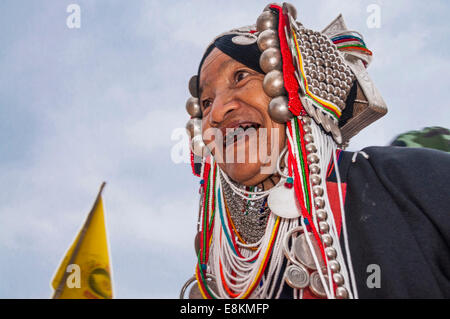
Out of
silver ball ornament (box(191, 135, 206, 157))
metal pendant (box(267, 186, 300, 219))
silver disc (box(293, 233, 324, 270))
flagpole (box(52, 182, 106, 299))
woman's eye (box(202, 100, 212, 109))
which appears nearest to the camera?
flagpole (box(52, 182, 106, 299))

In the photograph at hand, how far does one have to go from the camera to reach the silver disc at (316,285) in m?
1.96

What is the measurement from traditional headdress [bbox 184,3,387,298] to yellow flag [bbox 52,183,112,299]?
86 centimetres

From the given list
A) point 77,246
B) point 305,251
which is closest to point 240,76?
point 305,251

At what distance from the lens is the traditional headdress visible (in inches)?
81.6

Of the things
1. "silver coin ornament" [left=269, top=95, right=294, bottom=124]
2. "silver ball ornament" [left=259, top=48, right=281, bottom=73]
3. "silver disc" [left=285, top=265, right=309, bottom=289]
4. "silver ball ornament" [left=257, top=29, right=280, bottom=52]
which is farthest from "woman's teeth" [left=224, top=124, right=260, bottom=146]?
"silver disc" [left=285, top=265, right=309, bottom=289]

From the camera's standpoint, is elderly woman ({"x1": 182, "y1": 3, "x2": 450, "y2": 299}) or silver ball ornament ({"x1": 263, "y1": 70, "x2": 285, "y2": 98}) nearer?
elderly woman ({"x1": 182, "y1": 3, "x2": 450, "y2": 299})

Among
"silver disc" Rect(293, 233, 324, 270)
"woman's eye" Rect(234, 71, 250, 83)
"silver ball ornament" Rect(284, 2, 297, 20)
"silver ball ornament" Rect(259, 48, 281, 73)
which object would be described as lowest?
"silver disc" Rect(293, 233, 324, 270)

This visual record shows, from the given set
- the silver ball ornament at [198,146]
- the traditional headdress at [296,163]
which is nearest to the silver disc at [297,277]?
the traditional headdress at [296,163]

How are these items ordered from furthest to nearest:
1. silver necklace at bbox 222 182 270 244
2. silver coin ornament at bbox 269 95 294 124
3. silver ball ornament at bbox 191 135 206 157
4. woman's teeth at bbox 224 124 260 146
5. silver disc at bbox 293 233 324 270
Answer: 1. silver ball ornament at bbox 191 135 206 157
2. silver necklace at bbox 222 182 270 244
3. woman's teeth at bbox 224 124 260 146
4. silver coin ornament at bbox 269 95 294 124
5. silver disc at bbox 293 233 324 270

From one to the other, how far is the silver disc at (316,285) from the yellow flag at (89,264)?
0.89 meters

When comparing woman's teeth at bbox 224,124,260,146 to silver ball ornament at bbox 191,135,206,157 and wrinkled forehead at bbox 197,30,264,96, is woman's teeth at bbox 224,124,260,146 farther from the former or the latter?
silver ball ornament at bbox 191,135,206,157

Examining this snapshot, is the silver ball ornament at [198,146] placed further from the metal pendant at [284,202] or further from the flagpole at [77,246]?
the flagpole at [77,246]

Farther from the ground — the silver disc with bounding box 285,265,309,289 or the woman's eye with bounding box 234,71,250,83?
the woman's eye with bounding box 234,71,250,83
